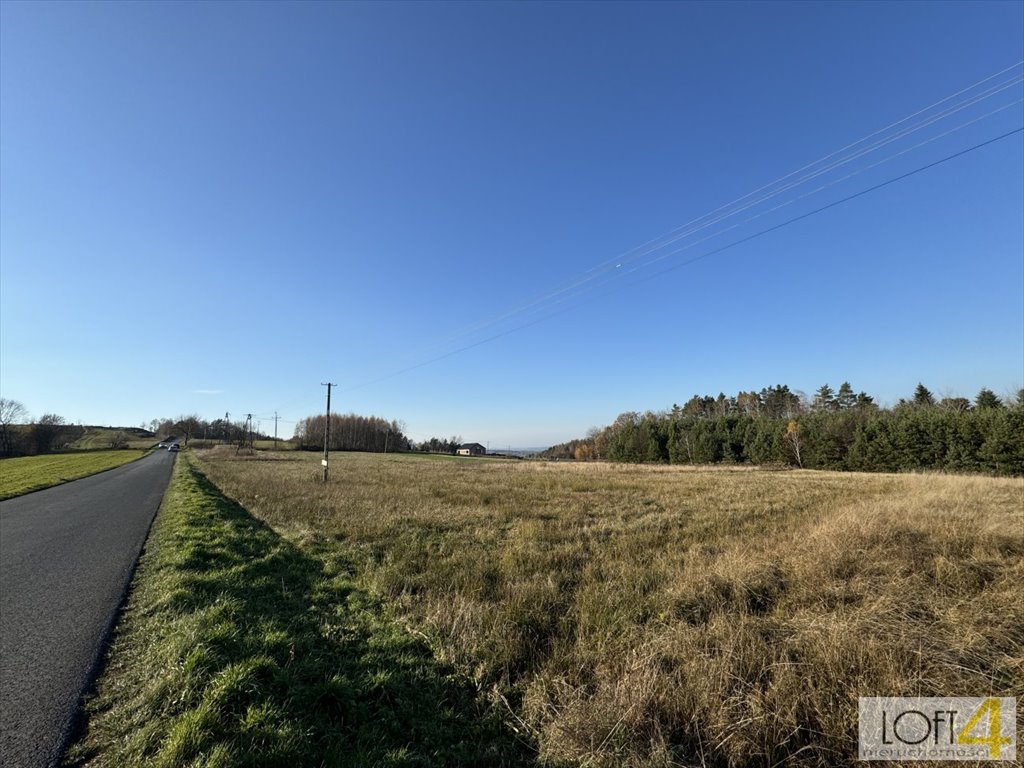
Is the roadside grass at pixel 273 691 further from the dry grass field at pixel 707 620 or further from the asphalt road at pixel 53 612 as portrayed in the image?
the dry grass field at pixel 707 620

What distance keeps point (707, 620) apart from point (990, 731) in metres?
2.93

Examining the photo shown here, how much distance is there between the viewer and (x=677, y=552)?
34.4ft

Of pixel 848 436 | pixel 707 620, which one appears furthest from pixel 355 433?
pixel 707 620

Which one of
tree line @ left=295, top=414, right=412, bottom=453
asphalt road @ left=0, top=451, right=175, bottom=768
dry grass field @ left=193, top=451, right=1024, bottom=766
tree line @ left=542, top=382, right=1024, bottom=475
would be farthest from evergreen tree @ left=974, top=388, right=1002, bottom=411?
tree line @ left=295, top=414, right=412, bottom=453

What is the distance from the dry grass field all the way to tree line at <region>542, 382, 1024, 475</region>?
5376 centimetres

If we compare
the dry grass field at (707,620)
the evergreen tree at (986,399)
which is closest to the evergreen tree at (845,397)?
the evergreen tree at (986,399)

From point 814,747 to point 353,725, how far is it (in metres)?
4.08

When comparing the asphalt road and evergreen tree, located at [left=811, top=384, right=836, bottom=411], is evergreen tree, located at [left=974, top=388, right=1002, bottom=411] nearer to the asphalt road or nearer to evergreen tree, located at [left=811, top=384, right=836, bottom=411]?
evergreen tree, located at [left=811, top=384, right=836, bottom=411]

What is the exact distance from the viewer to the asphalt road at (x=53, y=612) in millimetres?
3865

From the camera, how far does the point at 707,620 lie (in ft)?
21.2

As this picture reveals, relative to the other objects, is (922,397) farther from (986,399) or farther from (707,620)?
(707,620)

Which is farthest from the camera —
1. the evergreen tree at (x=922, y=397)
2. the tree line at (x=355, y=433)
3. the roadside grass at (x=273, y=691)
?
the tree line at (x=355, y=433)

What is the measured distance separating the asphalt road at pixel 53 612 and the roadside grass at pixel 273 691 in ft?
0.78

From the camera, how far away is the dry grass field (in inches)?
158
